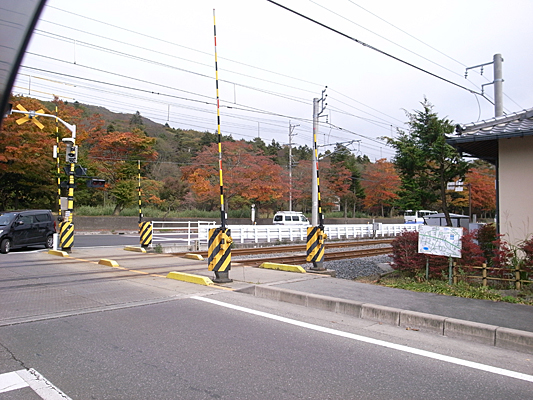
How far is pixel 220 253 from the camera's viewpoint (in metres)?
9.50

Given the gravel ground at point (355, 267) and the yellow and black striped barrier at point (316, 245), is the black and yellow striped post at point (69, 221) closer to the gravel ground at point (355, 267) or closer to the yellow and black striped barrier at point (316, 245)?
the gravel ground at point (355, 267)

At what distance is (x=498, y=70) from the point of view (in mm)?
15016

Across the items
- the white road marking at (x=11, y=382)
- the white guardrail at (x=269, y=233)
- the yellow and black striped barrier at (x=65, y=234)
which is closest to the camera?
the white road marking at (x=11, y=382)

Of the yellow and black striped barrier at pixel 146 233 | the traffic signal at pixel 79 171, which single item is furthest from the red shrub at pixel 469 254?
the traffic signal at pixel 79 171

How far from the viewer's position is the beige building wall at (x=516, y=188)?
9.99 meters

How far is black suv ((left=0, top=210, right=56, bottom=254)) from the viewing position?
55.1 ft

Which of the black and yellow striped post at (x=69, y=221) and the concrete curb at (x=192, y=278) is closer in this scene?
the concrete curb at (x=192, y=278)

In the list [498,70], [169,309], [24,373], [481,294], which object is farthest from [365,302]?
[498,70]

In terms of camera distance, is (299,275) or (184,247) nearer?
(299,275)

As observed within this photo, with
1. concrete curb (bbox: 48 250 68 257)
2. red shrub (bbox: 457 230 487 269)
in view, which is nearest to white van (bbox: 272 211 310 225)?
concrete curb (bbox: 48 250 68 257)

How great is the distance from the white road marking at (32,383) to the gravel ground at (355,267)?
10165 mm

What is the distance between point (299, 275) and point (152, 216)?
3138cm

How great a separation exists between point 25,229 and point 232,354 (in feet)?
52.2

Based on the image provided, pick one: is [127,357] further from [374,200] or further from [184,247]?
[374,200]
